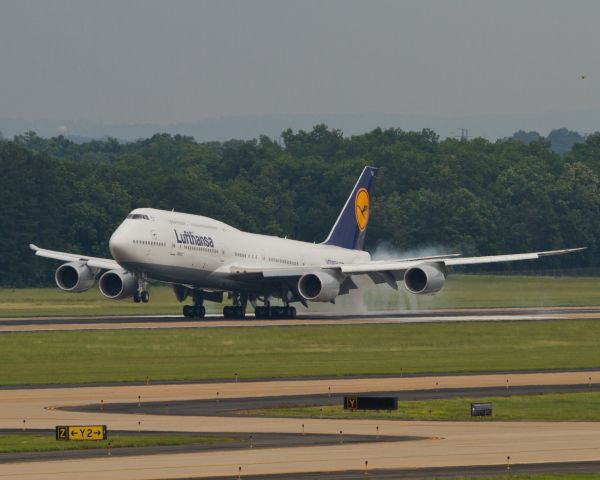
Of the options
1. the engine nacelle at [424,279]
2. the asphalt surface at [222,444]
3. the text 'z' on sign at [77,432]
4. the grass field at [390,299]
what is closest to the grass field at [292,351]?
the engine nacelle at [424,279]

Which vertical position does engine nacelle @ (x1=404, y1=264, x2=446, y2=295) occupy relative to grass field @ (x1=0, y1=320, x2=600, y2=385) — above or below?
above

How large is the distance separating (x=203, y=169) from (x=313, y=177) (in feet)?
44.5

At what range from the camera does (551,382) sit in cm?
5481

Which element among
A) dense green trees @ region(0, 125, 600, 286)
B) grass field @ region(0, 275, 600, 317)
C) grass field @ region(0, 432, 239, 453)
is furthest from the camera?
dense green trees @ region(0, 125, 600, 286)

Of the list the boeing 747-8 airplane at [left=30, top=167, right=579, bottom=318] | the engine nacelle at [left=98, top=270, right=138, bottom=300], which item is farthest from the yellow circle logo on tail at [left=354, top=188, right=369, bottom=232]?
the engine nacelle at [left=98, top=270, right=138, bottom=300]

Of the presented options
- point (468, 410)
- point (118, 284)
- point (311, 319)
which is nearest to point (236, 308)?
point (311, 319)

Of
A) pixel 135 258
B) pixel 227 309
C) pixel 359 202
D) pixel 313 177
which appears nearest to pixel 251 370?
pixel 135 258

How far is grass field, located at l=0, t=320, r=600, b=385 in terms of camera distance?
5988 centimetres

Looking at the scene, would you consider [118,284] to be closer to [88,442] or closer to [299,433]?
[299,433]

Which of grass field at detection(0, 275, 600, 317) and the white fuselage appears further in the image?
grass field at detection(0, 275, 600, 317)

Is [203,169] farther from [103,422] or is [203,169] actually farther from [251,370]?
[103,422]

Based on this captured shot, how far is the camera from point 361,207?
10731 cm

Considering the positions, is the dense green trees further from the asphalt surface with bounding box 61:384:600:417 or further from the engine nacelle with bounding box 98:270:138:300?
the asphalt surface with bounding box 61:384:600:417

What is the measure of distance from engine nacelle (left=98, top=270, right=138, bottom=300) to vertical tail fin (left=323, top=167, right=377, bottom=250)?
16332 millimetres
